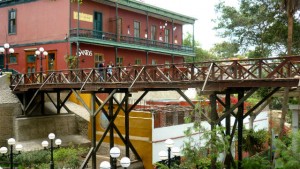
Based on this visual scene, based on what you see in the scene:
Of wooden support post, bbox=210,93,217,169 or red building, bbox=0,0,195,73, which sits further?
red building, bbox=0,0,195,73

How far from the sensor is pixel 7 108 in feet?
76.0

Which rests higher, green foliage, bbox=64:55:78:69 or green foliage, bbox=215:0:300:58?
green foliage, bbox=215:0:300:58

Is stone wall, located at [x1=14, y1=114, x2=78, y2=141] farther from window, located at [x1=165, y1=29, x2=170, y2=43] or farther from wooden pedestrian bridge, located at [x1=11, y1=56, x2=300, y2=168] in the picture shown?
window, located at [x1=165, y1=29, x2=170, y2=43]

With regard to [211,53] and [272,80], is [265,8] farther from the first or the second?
[211,53]

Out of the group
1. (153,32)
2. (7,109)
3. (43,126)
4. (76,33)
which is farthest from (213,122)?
(153,32)

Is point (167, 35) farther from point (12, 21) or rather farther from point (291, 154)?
point (291, 154)

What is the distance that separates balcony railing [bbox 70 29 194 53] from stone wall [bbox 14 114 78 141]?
20.2 feet

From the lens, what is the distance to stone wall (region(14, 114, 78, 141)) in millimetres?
23047

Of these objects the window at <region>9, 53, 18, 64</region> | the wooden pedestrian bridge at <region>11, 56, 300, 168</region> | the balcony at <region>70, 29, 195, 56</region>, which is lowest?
the wooden pedestrian bridge at <region>11, 56, 300, 168</region>

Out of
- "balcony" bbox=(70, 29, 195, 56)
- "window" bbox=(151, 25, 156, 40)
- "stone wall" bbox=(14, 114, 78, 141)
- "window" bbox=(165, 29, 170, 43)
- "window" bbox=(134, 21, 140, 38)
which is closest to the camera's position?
"stone wall" bbox=(14, 114, 78, 141)

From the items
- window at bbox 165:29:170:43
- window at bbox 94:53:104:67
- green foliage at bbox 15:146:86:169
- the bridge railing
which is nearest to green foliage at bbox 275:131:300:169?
the bridge railing

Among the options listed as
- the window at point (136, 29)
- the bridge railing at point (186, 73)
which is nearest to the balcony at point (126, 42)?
the window at point (136, 29)

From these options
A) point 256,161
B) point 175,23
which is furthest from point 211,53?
point 256,161

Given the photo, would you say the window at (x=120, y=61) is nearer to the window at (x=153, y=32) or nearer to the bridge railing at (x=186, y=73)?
the window at (x=153, y=32)
